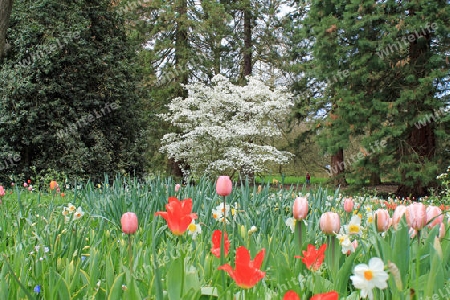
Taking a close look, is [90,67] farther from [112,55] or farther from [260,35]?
[260,35]

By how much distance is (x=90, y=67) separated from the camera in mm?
9414

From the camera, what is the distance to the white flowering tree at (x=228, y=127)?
42.8 ft

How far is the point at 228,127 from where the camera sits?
13.2m

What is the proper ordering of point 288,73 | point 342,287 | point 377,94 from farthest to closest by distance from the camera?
point 288,73 → point 377,94 → point 342,287

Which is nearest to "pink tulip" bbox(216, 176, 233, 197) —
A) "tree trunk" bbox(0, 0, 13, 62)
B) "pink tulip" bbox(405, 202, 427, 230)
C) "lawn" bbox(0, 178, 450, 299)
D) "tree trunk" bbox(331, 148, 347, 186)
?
"lawn" bbox(0, 178, 450, 299)

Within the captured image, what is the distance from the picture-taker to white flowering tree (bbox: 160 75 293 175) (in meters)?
13.0

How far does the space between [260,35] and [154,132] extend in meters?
6.60

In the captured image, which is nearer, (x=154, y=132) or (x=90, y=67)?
(x=90, y=67)

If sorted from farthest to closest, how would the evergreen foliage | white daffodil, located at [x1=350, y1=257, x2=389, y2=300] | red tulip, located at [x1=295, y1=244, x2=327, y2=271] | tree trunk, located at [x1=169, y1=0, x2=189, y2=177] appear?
tree trunk, located at [x1=169, y1=0, x2=189, y2=177] < the evergreen foliage < red tulip, located at [x1=295, y1=244, x2=327, y2=271] < white daffodil, located at [x1=350, y1=257, x2=389, y2=300]

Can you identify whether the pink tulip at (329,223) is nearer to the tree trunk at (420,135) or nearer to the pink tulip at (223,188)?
the pink tulip at (223,188)

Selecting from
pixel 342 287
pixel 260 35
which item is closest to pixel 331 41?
pixel 260 35

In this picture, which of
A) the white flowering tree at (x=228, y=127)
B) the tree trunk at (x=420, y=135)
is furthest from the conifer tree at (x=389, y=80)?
the white flowering tree at (x=228, y=127)

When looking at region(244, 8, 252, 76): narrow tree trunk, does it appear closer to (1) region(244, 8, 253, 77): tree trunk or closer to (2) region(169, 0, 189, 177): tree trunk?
(1) region(244, 8, 253, 77): tree trunk

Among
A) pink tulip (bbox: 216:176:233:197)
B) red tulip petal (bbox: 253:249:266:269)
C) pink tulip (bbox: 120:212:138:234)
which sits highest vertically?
pink tulip (bbox: 216:176:233:197)
